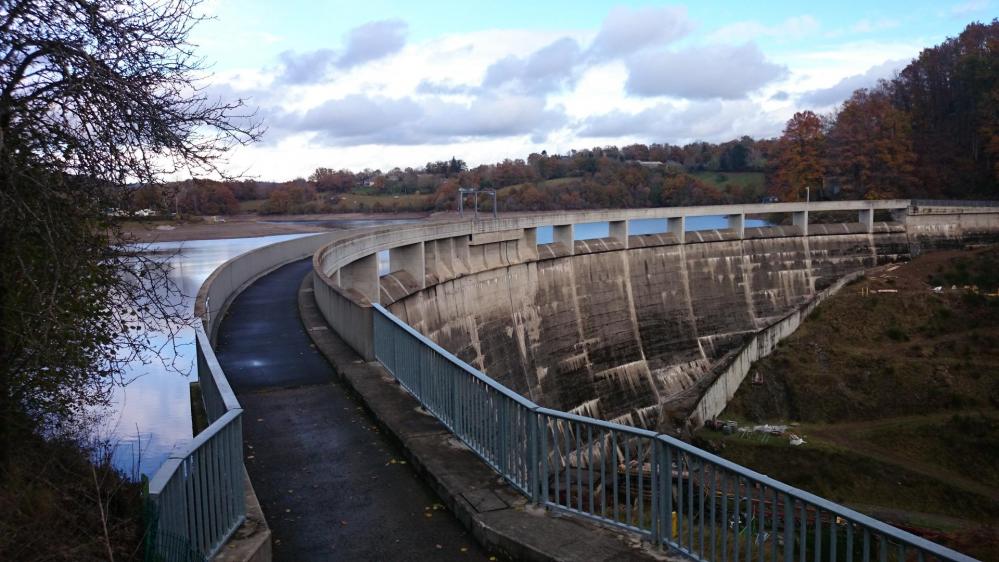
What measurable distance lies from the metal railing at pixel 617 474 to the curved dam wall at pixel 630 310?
1302 cm

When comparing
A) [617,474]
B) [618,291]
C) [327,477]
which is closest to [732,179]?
[618,291]

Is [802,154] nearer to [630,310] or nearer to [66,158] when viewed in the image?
[630,310]

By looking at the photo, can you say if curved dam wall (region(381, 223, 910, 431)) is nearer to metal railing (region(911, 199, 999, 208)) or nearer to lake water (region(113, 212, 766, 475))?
lake water (region(113, 212, 766, 475))

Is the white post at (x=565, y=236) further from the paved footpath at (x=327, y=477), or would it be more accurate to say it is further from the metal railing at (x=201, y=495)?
the metal railing at (x=201, y=495)

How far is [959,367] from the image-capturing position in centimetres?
3447

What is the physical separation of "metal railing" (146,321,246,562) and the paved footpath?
742 millimetres

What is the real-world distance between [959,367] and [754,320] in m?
9.78

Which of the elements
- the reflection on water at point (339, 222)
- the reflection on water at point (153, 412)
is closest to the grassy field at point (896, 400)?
the reflection on water at point (153, 412)

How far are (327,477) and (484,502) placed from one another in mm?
1808

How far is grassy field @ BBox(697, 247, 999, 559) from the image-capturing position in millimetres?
25906

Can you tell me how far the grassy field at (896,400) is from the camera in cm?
2591

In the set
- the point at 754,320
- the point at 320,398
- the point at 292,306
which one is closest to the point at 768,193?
the point at 754,320

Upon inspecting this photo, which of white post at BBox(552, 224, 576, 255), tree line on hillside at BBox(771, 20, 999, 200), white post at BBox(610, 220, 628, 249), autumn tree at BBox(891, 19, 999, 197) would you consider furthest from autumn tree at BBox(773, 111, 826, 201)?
white post at BBox(552, 224, 576, 255)

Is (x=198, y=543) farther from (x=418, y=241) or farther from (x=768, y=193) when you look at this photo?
(x=768, y=193)
